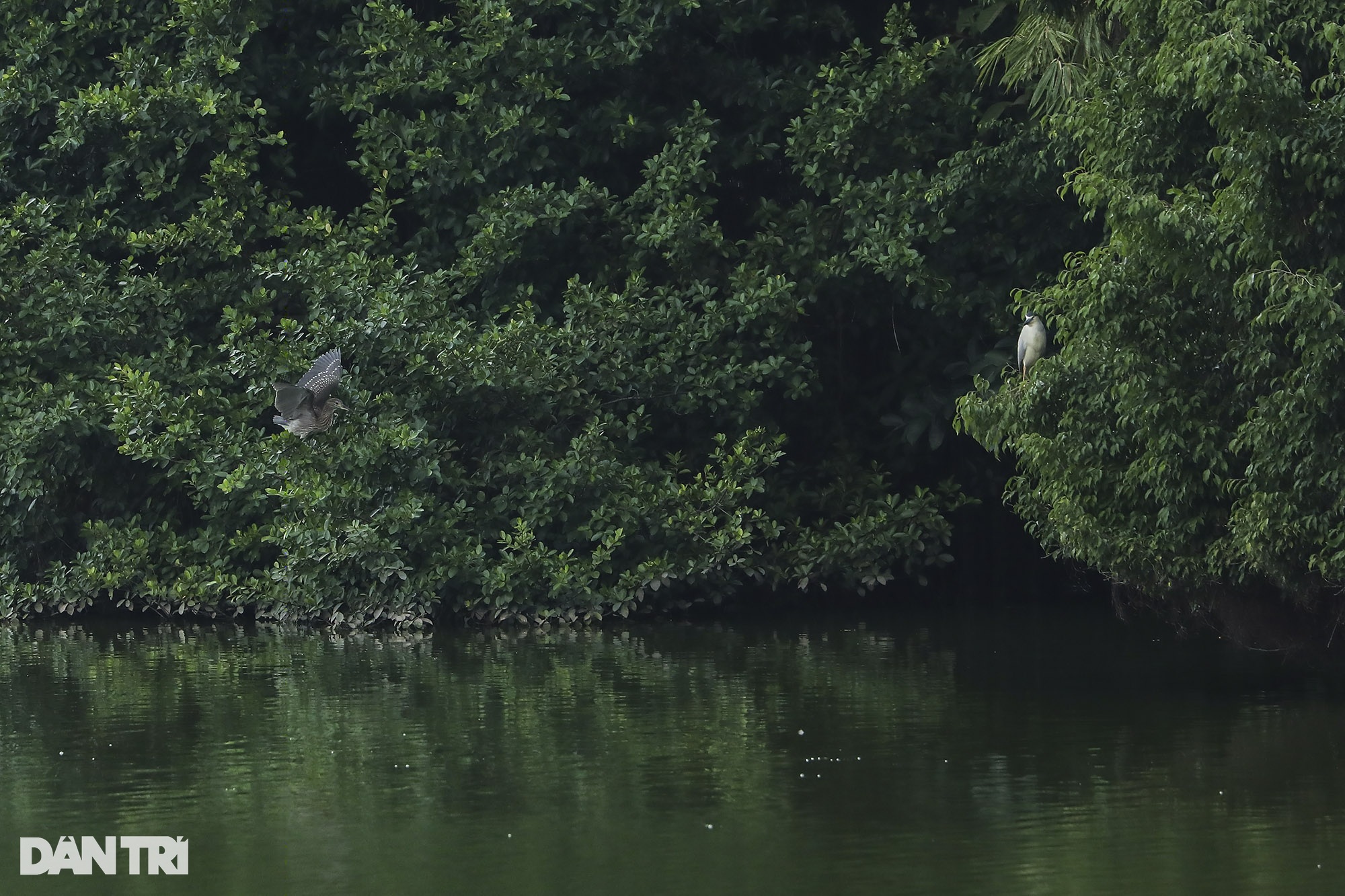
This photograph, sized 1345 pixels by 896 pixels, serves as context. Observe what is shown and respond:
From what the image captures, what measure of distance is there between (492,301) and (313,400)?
242 centimetres

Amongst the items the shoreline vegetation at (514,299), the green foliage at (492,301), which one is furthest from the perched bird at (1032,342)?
the green foliage at (492,301)

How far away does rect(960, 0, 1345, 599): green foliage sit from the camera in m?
12.4

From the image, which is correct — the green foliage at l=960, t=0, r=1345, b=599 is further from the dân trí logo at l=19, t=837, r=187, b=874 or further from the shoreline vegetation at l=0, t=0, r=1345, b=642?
the dân trí logo at l=19, t=837, r=187, b=874

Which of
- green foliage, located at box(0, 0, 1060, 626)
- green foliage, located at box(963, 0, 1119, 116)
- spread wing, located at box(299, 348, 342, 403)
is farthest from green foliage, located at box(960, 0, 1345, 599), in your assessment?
spread wing, located at box(299, 348, 342, 403)

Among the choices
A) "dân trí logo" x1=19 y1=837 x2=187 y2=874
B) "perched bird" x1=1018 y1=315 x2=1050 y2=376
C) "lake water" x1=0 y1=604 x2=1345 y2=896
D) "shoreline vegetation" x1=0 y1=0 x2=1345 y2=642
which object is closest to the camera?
"lake water" x1=0 y1=604 x2=1345 y2=896

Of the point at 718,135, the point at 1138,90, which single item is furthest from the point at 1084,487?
the point at 718,135

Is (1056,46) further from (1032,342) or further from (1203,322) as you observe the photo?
(1203,322)

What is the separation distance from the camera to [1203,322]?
13219 millimetres

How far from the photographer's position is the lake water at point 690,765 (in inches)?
357

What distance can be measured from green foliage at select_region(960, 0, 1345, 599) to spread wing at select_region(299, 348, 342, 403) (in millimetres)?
6462

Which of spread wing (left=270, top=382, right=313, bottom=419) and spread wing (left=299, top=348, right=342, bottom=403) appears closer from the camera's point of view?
spread wing (left=270, top=382, right=313, bottom=419)

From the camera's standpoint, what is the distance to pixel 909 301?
65.9 ft

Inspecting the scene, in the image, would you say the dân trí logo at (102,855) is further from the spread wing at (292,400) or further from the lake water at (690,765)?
the spread wing at (292,400)

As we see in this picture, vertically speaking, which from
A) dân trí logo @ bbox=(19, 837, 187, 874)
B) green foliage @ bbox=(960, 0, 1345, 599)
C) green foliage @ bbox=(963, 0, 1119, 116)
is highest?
green foliage @ bbox=(963, 0, 1119, 116)
